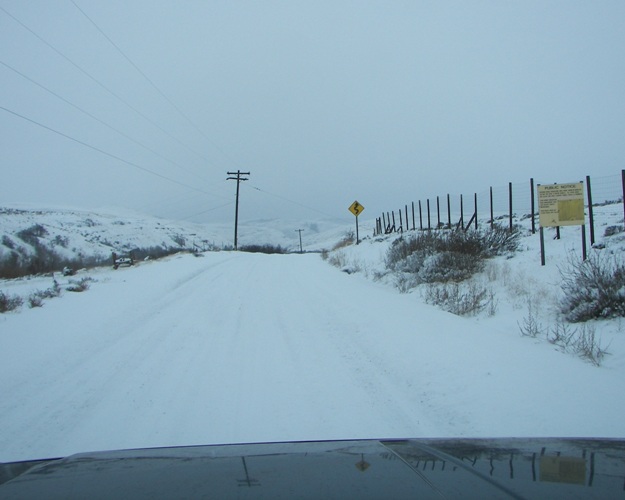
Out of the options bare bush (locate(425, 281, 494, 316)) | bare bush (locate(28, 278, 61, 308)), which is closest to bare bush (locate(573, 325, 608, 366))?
bare bush (locate(425, 281, 494, 316))

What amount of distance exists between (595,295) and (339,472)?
6976mm

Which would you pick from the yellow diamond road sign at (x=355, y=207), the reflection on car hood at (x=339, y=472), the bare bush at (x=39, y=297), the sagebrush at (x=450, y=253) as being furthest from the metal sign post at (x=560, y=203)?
the yellow diamond road sign at (x=355, y=207)

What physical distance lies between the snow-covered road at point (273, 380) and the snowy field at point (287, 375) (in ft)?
0.07

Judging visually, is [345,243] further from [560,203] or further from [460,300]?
[460,300]

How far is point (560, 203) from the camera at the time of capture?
38.1 feet

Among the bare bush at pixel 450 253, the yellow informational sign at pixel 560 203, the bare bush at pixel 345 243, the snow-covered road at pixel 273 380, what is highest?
the bare bush at pixel 345 243

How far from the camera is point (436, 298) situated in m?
10.4

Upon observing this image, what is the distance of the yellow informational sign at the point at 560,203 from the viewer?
1145 centimetres

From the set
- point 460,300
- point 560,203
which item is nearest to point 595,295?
point 460,300

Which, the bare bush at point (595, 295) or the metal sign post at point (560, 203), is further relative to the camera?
the metal sign post at point (560, 203)

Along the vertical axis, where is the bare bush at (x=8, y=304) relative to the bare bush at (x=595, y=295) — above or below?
below

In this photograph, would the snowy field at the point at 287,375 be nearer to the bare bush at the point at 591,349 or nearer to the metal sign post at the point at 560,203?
the bare bush at the point at 591,349

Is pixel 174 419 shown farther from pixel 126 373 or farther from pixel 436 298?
pixel 436 298

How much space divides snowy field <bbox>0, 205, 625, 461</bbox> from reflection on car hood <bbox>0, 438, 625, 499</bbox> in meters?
1.34
